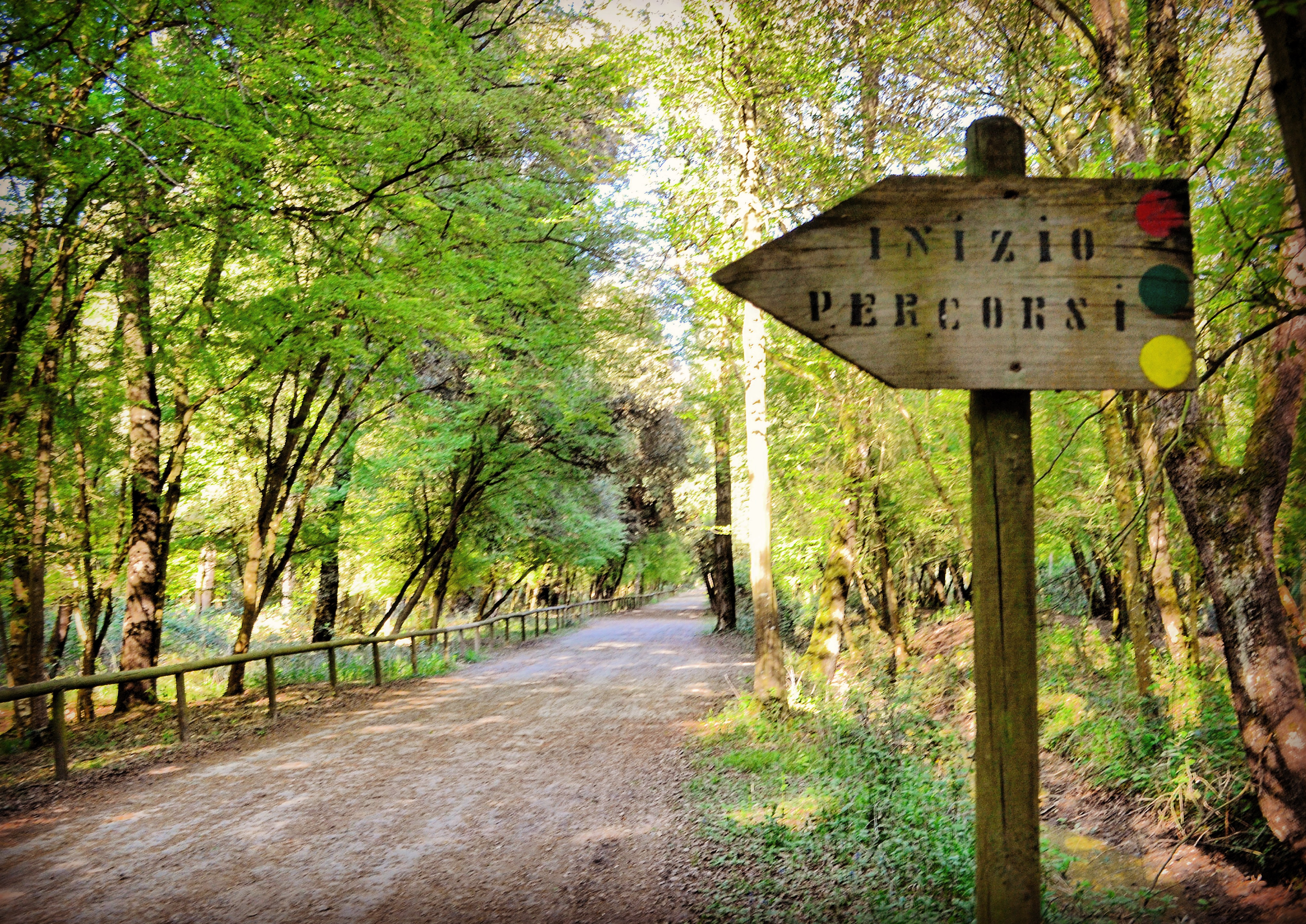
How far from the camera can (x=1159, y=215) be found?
213 cm

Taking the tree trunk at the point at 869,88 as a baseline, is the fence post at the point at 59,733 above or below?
below

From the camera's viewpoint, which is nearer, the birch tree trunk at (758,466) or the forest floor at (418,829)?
the forest floor at (418,829)

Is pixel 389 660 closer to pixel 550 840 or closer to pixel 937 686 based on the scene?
pixel 937 686

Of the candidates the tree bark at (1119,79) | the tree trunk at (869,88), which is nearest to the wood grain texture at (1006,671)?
the tree bark at (1119,79)

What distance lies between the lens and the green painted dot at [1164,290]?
211 centimetres

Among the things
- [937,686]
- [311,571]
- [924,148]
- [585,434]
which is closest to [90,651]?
[311,571]

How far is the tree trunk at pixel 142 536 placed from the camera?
10.3 m

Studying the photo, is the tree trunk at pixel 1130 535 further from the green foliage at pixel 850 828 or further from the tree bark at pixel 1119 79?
the tree bark at pixel 1119 79

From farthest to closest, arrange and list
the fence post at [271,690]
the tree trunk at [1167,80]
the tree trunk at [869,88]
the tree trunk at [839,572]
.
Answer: the tree trunk at [839,572], the fence post at [271,690], the tree trunk at [869,88], the tree trunk at [1167,80]

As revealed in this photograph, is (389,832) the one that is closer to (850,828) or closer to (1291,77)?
(850,828)

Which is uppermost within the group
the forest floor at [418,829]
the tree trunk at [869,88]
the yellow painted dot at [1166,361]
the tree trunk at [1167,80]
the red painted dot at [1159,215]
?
the tree trunk at [869,88]

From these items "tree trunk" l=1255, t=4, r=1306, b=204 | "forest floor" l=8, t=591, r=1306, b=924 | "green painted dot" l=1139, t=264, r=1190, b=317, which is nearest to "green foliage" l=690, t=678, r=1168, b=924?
"forest floor" l=8, t=591, r=1306, b=924

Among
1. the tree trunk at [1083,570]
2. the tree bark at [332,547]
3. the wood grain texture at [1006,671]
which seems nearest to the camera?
the wood grain texture at [1006,671]

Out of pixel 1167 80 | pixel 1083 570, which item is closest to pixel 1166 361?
pixel 1167 80
